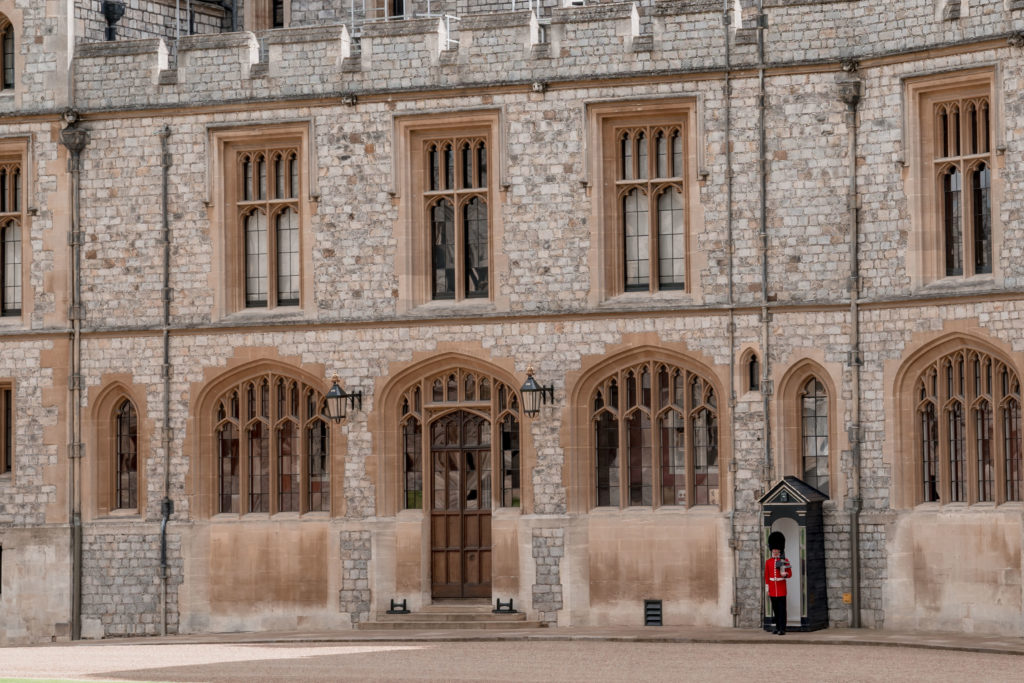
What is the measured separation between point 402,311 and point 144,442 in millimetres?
3735

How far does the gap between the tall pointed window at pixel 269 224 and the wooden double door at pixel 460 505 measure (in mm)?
2621

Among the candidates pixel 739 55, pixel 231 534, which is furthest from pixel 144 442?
pixel 739 55

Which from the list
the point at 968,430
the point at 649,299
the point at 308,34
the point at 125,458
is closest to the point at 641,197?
the point at 649,299

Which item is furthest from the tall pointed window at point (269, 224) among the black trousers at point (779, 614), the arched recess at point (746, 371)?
the black trousers at point (779, 614)

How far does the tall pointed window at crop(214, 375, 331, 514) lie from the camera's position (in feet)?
87.9

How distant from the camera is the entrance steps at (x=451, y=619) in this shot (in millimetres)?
25391

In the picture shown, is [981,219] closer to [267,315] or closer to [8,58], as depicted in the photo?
[267,315]

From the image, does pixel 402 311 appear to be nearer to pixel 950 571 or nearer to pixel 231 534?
pixel 231 534

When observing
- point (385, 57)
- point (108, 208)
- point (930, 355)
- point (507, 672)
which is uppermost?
point (385, 57)

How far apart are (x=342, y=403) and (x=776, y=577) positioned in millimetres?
5953

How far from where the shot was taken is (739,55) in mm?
25250

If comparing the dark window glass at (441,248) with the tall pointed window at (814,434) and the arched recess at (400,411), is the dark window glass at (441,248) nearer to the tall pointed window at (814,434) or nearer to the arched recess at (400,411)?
the arched recess at (400,411)

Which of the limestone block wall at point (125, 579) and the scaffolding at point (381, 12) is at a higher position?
the scaffolding at point (381, 12)

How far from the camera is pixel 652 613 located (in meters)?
25.2
